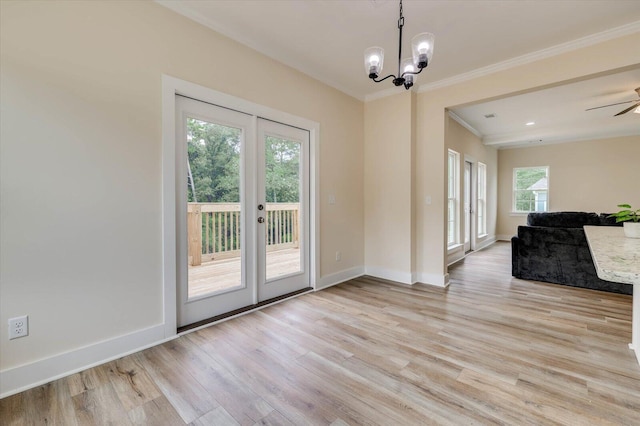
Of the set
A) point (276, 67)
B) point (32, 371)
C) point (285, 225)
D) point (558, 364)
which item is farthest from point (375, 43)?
point (32, 371)

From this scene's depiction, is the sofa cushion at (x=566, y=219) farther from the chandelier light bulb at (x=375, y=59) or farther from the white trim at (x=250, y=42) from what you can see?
the chandelier light bulb at (x=375, y=59)

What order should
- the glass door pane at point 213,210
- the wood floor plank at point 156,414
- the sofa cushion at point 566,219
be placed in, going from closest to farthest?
the wood floor plank at point 156,414 < the glass door pane at point 213,210 < the sofa cushion at point 566,219

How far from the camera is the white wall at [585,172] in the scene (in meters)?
6.48

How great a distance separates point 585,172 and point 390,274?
21.6ft

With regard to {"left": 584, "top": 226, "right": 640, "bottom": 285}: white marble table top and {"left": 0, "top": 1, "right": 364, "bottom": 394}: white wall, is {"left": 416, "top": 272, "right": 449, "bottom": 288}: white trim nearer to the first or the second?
{"left": 584, "top": 226, "right": 640, "bottom": 285}: white marble table top

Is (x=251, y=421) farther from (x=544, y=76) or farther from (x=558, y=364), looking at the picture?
(x=544, y=76)

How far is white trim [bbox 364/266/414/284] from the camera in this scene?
12.6 ft

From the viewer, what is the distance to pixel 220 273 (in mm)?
2695

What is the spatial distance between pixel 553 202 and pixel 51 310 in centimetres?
972

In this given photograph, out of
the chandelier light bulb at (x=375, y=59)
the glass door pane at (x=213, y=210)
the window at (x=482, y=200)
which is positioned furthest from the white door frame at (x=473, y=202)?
the glass door pane at (x=213, y=210)

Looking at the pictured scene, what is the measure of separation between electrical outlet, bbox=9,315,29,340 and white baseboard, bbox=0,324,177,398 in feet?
0.62

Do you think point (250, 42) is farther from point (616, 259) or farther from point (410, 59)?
point (616, 259)

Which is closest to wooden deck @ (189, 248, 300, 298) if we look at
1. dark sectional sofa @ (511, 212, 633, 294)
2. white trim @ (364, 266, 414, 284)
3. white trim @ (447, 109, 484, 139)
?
white trim @ (364, 266, 414, 284)

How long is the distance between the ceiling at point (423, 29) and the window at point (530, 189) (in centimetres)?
418
